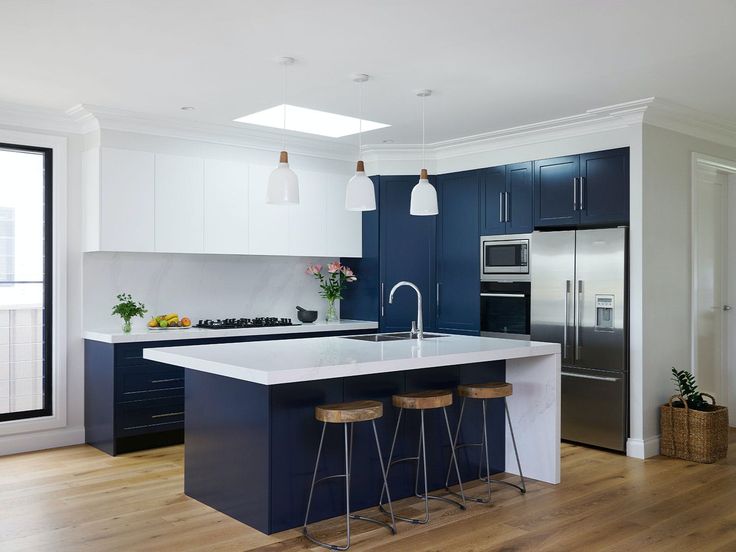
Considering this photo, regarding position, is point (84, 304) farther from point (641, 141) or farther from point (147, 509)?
point (641, 141)

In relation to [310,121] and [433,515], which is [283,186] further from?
[310,121]

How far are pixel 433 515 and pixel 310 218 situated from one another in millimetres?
3354

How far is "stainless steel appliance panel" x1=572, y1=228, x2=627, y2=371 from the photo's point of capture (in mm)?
5277

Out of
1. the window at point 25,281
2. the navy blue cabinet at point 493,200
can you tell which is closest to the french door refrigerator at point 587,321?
the navy blue cabinet at point 493,200

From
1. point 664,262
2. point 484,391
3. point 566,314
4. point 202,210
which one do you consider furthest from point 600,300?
point 202,210

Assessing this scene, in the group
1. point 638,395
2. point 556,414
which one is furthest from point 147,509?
point 638,395

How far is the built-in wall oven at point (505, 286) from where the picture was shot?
5.98 metres

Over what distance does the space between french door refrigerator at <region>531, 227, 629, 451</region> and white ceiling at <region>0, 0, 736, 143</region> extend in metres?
1.05

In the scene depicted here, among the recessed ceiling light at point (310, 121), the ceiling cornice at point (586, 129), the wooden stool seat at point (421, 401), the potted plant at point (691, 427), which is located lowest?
the potted plant at point (691, 427)

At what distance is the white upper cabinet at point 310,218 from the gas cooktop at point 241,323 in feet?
2.06

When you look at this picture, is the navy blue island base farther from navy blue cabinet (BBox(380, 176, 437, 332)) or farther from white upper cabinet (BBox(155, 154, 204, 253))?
navy blue cabinet (BBox(380, 176, 437, 332))

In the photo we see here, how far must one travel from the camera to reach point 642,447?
5195 millimetres

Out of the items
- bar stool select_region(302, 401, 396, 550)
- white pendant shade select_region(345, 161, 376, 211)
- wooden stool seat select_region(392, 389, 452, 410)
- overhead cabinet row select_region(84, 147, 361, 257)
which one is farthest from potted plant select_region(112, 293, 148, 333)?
wooden stool seat select_region(392, 389, 452, 410)

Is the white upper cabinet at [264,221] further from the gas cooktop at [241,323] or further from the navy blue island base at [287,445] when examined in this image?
the navy blue island base at [287,445]
